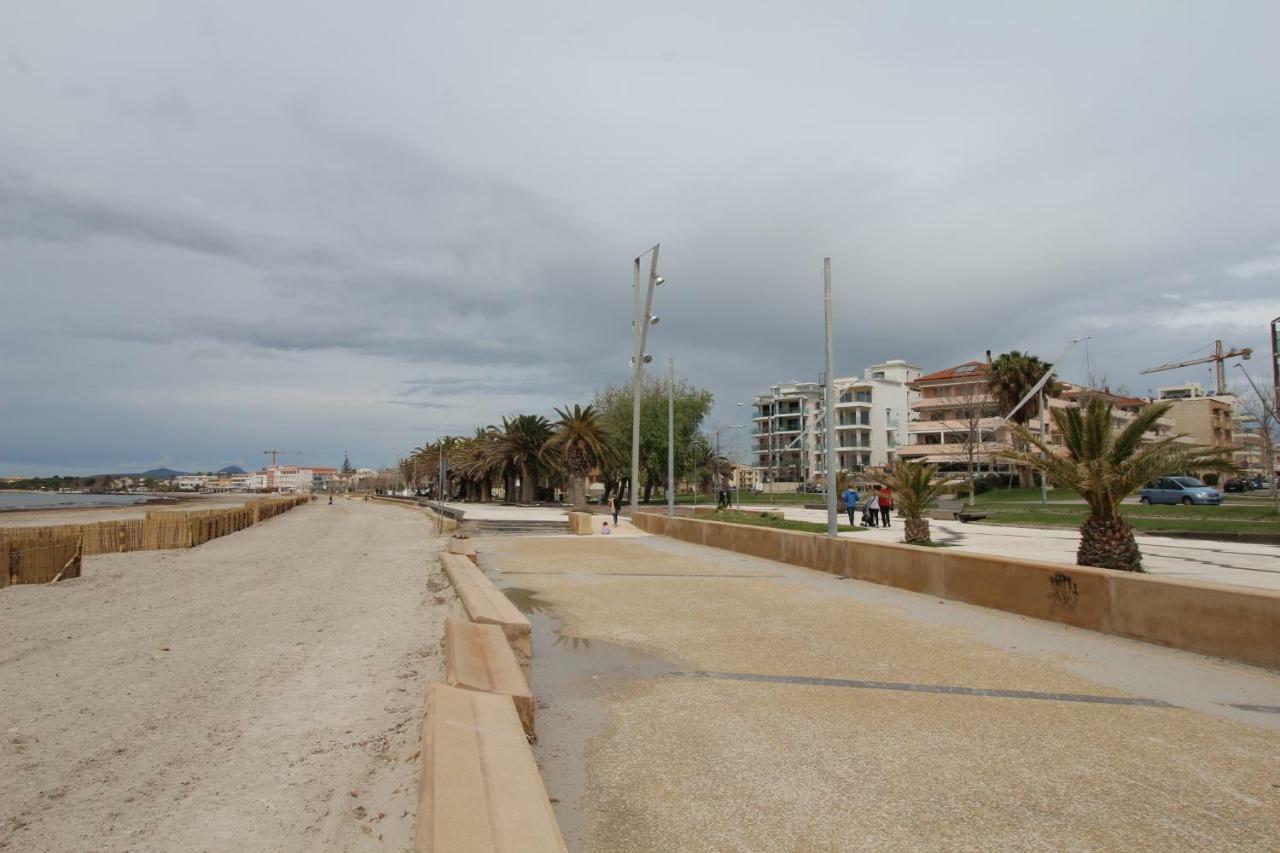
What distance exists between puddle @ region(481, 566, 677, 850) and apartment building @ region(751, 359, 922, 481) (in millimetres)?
92103

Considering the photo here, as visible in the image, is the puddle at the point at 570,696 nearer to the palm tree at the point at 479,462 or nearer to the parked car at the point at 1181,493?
the parked car at the point at 1181,493

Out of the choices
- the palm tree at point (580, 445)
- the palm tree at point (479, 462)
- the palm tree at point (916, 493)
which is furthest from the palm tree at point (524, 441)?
the palm tree at point (916, 493)

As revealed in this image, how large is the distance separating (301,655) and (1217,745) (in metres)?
7.75

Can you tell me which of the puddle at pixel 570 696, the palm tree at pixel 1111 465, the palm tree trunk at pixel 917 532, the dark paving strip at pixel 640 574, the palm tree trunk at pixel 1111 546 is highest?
the palm tree at pixel 1111 465

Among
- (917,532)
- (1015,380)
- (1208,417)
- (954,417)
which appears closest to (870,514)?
(917,532)

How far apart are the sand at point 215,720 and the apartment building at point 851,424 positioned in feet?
297

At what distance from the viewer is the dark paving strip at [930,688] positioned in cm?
544

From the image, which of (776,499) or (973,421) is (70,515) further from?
(973,421)

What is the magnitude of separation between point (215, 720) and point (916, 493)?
17104 millimetres

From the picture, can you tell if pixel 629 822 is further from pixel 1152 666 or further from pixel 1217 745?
pixel 1152 666

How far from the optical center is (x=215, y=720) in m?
5.91

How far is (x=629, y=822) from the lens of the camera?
11.7ft

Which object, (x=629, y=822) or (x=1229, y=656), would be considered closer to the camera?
(x=629, y=822)

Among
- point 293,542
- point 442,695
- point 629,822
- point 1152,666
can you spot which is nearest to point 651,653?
point 442,695
